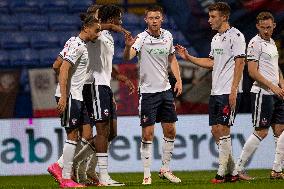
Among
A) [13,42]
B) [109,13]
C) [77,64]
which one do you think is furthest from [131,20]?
[77,64]

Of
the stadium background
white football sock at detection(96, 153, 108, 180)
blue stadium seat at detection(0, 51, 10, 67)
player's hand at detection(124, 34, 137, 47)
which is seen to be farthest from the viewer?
blue stadium seat at detection(0, 51, 10, 67)

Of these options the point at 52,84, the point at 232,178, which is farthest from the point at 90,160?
the point at 52,84

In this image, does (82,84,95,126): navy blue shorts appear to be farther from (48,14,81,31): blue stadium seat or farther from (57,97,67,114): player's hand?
(48,14,81,31): blue stadium seat

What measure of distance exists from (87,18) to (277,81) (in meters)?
2.46

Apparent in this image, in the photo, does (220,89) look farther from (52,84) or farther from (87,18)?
(52,84)

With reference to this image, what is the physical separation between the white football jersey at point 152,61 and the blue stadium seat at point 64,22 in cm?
564

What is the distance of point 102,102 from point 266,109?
1999 mm

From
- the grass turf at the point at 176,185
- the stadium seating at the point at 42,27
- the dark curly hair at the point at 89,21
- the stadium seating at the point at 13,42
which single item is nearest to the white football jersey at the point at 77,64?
the dark curly hair at the point at 89,21

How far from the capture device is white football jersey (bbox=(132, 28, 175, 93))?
986 centimetres

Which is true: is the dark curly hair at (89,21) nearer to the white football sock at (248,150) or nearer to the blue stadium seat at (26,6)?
the white football sock at (248,150)

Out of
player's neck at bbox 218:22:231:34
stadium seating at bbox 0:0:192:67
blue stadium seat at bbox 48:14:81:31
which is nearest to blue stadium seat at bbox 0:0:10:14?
stadium seating at bbox 0:0:192:67

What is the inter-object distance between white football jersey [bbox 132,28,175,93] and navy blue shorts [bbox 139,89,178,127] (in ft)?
0.21

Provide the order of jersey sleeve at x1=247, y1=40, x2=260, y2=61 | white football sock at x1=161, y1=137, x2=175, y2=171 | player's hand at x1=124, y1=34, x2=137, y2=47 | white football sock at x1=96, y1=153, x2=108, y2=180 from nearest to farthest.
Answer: player's hand at x1=124, y1=34, x2=137, y2=47
white football sock at x1=96, y1=153, x2=108, y2=180
white football sock at x1=161, y1=137, x2=175, y2=171
jersey sleeve at x1=247, y1=40, x2=260, y2=61

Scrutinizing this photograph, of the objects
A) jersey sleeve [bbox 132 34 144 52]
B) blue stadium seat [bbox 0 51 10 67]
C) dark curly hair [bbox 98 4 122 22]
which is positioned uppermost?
dark curly hair [bbox 98 4 122 22]
